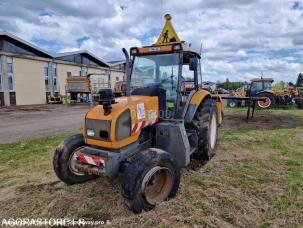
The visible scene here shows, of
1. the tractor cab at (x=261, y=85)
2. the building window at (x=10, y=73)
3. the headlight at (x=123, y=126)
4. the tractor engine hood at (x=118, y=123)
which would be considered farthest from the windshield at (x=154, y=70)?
the building window at (x=10, y=73)

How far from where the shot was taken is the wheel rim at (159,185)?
3.38m

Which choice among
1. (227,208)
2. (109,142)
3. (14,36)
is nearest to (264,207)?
(227,208)

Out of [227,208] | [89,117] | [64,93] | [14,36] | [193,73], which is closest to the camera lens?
[227,208]

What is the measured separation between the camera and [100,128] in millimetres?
3479

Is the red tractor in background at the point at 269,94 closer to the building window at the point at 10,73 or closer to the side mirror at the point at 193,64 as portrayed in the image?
the side mirror at the point at 193,64

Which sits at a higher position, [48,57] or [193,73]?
[48,57]

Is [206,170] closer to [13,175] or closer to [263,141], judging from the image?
[263,141]

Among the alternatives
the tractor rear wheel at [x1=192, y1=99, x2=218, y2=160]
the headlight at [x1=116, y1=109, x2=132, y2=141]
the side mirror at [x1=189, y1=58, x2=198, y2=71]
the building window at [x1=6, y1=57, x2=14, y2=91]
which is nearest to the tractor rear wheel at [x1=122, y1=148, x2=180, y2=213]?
the headlight at [x1=116, y1=109, x2=132, y2=141]

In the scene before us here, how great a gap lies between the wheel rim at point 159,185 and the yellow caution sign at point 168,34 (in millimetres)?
3432

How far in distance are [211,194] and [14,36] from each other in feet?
67.6

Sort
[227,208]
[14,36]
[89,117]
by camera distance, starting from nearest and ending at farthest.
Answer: [227,208]
[89,117]
[14,36]

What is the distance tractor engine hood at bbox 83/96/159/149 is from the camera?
3.38m

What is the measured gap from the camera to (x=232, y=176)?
4.45 metres

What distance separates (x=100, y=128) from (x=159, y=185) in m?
1.14
